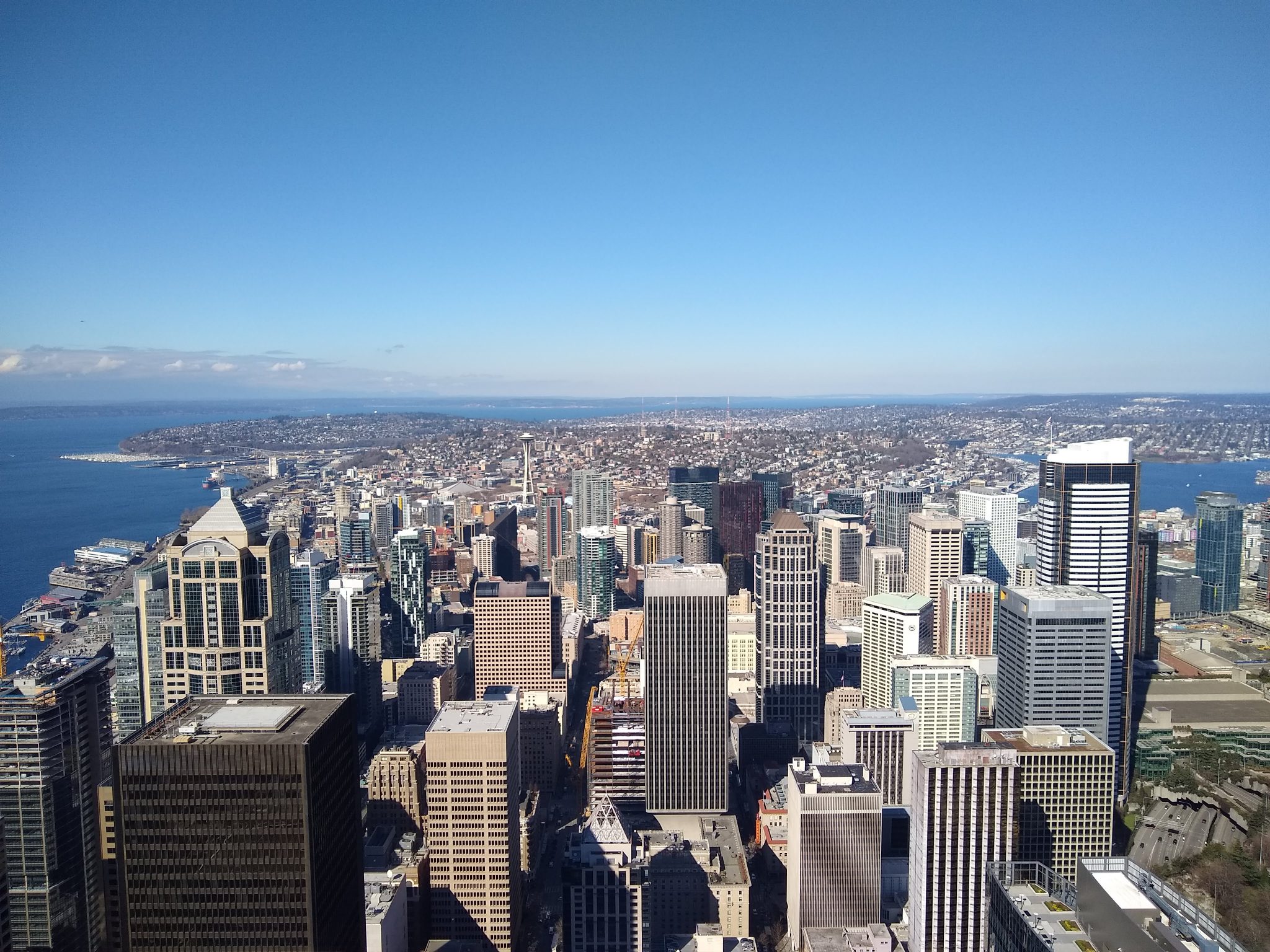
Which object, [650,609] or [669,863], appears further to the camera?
[650,609]

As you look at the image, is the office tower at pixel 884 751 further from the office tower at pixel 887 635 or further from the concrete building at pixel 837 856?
the office tower at pixel 887 635

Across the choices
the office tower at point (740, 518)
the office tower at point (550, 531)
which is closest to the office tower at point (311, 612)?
the office tower at point (550, 531)

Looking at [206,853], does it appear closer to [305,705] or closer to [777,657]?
[305,705]

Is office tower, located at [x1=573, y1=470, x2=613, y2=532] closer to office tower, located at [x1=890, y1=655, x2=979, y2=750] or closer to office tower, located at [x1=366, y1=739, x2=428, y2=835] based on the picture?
office tower, located at [x1=890, y1=655, x2=979, y2=750]

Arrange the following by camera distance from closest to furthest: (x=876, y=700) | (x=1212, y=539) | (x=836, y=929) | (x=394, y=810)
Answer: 1. (x=836, y=929)
2. (x=394, y=810)
3. (x=876, y=700)
4. (x=1212, y=539)

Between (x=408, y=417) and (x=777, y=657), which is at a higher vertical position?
(x=408, y=417)

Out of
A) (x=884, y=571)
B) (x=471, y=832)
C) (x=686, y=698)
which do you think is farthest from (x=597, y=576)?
(x=471, y=832)

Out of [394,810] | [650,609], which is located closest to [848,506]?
[650,609]

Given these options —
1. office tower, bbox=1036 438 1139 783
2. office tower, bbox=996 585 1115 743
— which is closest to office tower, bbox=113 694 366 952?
office tower, bbox=996 585 1115 743
